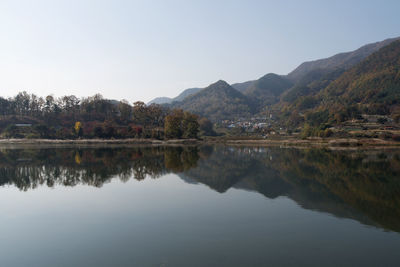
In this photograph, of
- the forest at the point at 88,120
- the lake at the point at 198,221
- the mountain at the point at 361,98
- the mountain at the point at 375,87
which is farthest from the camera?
the mountain at the point at 375,87

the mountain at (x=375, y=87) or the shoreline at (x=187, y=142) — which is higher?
the mountain at (x=375, y=87)

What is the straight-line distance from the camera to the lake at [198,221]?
9.47 m

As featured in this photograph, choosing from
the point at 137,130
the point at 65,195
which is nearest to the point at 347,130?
the point at 137,130

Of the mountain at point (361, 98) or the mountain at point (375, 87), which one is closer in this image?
the mountain at point (361, 98)

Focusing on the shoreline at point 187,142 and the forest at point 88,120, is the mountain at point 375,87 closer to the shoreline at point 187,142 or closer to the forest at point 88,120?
the shoreline at point 187,142

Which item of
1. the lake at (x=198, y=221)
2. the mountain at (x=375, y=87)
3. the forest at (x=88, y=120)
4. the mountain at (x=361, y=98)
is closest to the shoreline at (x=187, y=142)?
the forest at (x=88, y=120)

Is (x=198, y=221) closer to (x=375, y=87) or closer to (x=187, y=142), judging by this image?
(x=187, y=142)

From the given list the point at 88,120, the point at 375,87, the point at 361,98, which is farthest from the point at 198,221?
the point at 375,87

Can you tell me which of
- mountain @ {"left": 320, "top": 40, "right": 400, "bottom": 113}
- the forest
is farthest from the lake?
mountain @ {"left": 320, "top": 40, "right": 400, "bottom": 113}

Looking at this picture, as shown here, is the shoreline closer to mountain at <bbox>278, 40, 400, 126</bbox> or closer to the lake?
mountain at <bbox>278, 40, 400, 126</bbox>

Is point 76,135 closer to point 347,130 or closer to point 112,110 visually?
point 112,110

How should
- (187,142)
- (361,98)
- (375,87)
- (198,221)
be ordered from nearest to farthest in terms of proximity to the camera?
(198,221), (187,142), (361,98), (375,87)

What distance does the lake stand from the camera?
947cm

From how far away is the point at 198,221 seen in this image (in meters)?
13.4
